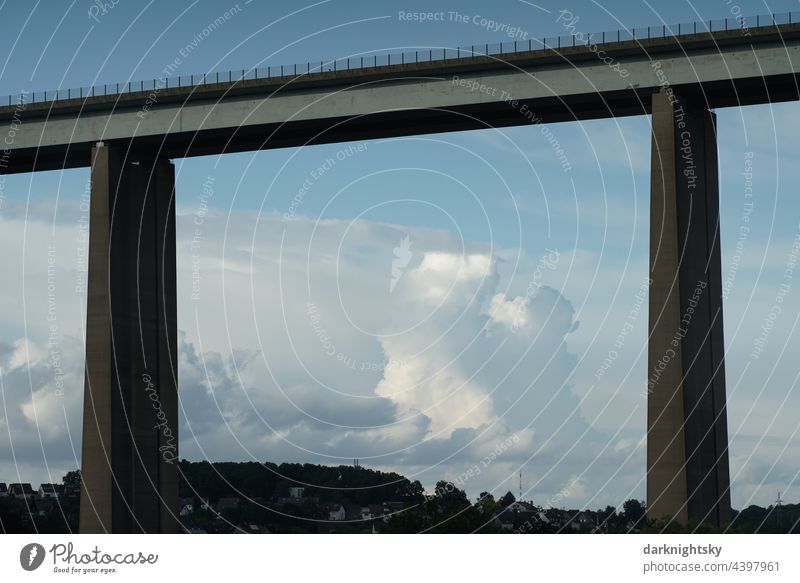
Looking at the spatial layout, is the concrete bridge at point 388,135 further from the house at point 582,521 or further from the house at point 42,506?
the house at point 42,506

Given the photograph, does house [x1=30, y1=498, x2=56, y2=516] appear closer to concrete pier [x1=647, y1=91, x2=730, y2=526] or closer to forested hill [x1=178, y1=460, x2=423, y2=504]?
forested hill [x1=178, y1=460, x2=423, y2=504]

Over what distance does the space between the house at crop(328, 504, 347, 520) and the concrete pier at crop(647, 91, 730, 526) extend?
78.9 m

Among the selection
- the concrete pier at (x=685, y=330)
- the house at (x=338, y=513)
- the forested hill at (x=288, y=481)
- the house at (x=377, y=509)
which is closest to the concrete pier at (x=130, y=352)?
the concrete pier at (x=685, y=330)

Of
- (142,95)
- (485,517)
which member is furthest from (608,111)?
(485,517)

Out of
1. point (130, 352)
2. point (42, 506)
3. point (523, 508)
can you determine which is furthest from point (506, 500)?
point (130, 352)

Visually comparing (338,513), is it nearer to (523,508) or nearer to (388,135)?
(523,508)

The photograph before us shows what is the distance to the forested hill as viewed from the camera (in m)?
125

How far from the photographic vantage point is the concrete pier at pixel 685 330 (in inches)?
2375

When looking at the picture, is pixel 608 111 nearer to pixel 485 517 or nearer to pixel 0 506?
pixel 485 517

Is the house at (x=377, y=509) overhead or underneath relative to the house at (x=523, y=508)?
overhead

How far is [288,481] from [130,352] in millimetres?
57688

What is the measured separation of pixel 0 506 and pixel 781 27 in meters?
74.2

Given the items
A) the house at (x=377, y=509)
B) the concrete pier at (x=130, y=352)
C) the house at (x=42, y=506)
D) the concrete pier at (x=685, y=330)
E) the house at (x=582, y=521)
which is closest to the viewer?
the concrete pier at (x=685, y=330)

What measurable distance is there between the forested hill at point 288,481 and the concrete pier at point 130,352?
4477cm
